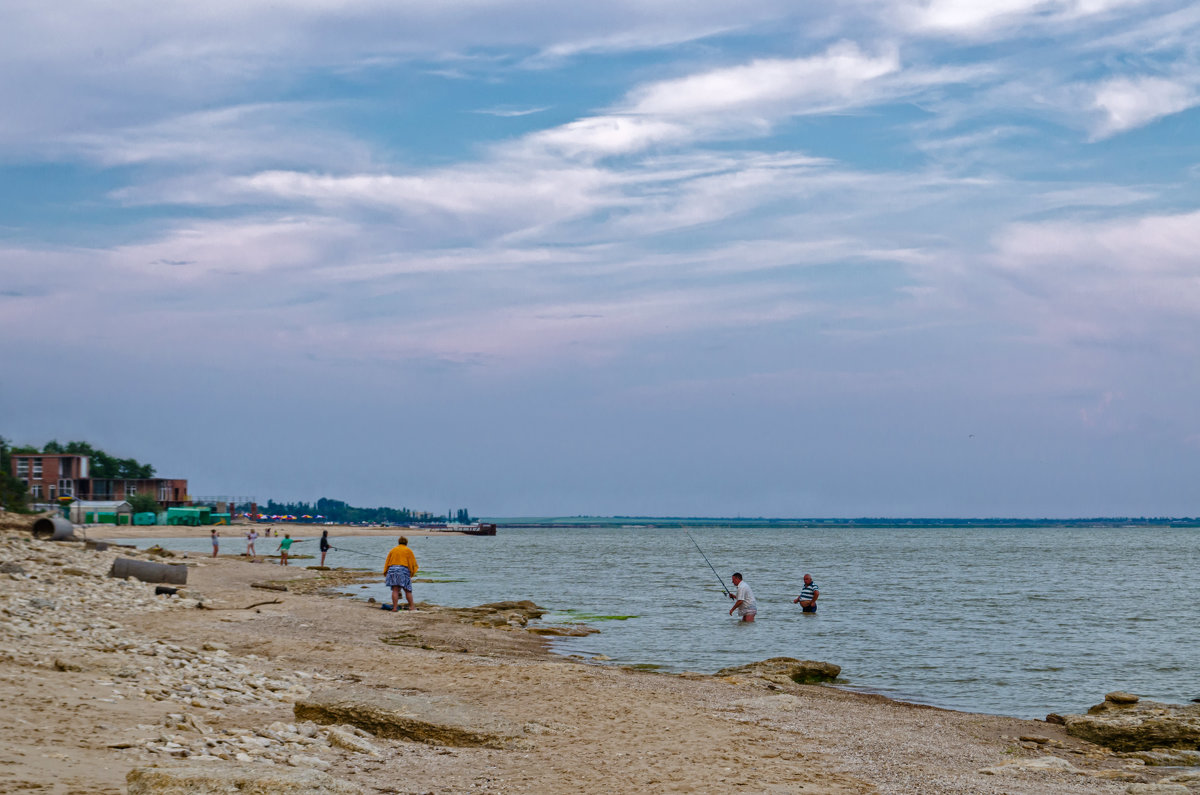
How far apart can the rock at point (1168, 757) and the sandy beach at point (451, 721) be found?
0.37 meters

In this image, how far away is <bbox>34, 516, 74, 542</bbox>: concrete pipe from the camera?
134 ft

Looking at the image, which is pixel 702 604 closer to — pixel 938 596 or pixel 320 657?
pixel 938 596

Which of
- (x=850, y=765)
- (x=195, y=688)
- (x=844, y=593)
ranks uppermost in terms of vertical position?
(x=195, y=688)

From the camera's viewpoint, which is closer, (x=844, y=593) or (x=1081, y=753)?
(x=1081, y=753)

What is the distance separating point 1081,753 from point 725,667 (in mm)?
8276

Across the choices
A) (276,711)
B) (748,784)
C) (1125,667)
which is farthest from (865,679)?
(276,711)

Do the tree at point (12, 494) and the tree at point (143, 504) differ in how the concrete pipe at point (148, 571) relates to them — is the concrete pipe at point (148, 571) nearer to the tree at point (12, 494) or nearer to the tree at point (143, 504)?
the tree at point (12, 494)

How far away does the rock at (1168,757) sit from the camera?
12.0 metres

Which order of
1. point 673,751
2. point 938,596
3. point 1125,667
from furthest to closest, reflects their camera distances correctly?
point 938,596, point 1125,667, point 673,751

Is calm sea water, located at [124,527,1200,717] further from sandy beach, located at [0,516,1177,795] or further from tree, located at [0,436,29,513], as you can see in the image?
tree, located at [0,436,29,513]

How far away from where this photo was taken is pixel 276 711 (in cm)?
1083

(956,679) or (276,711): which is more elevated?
(276,711)

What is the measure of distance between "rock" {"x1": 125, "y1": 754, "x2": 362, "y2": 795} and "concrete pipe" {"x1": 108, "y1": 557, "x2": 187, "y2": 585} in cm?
2267

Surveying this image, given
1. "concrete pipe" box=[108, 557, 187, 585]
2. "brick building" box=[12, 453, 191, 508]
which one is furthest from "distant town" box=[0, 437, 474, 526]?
"concrete pipe" box=[108, 557, 187, 585]
